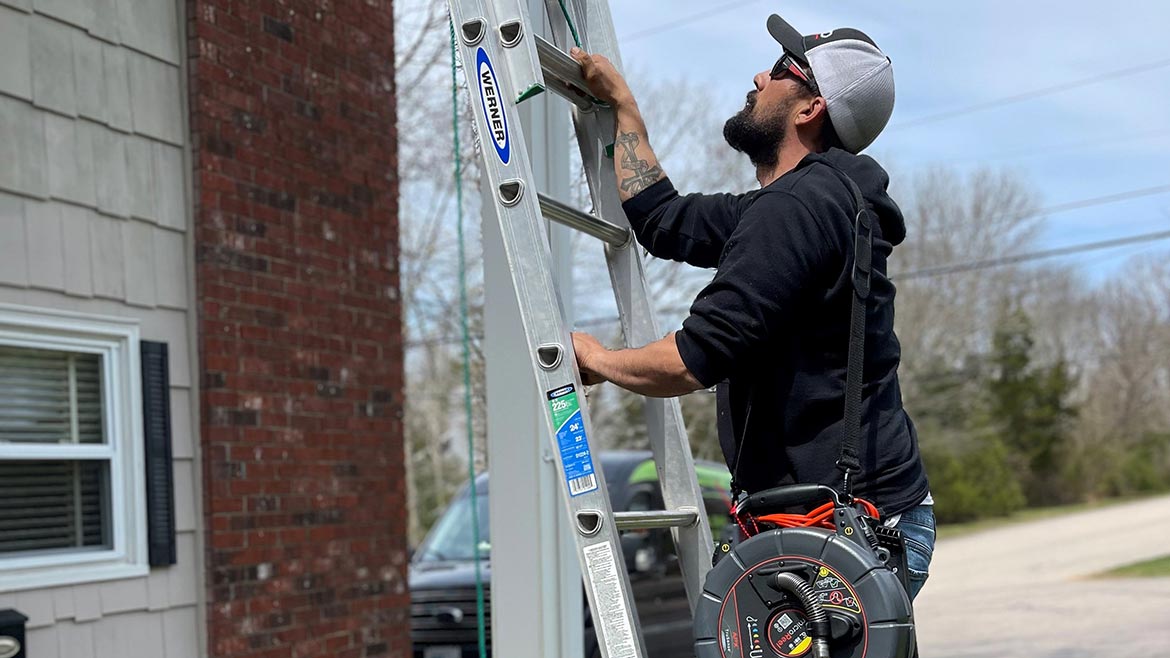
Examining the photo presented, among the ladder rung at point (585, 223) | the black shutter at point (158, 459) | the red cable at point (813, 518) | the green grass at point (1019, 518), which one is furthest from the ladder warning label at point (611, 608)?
the green grass at point (1019, 518)

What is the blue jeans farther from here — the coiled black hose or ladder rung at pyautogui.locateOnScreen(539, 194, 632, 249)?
ladder rung at pyautogui.locateOnScreen(539, 194, 632, 249)

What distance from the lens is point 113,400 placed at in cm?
403

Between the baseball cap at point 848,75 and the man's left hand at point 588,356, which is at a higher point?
the baseball cap at point 848,75

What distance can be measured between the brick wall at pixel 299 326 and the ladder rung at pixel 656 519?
2157 millimetres

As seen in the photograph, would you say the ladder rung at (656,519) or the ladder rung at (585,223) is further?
the ladder rung at (585,223)

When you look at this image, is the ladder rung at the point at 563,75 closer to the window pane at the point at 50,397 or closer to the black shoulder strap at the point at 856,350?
the black shoulder strap at the point at 856,350

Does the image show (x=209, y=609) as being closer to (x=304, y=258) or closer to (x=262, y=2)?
(x=304, y=258)

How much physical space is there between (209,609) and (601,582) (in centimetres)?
238

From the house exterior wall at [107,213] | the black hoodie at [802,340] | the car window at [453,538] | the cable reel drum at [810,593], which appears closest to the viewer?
Result: the cable reel drum at [810,593]

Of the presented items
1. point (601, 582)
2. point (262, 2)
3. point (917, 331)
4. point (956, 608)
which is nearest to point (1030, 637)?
point (956, 608)

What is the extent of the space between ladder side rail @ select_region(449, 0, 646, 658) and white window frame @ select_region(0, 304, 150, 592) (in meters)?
2.01

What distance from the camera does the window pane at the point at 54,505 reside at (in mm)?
3754

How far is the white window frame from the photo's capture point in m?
3.75

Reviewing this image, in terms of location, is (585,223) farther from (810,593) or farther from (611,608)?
(810,593)
